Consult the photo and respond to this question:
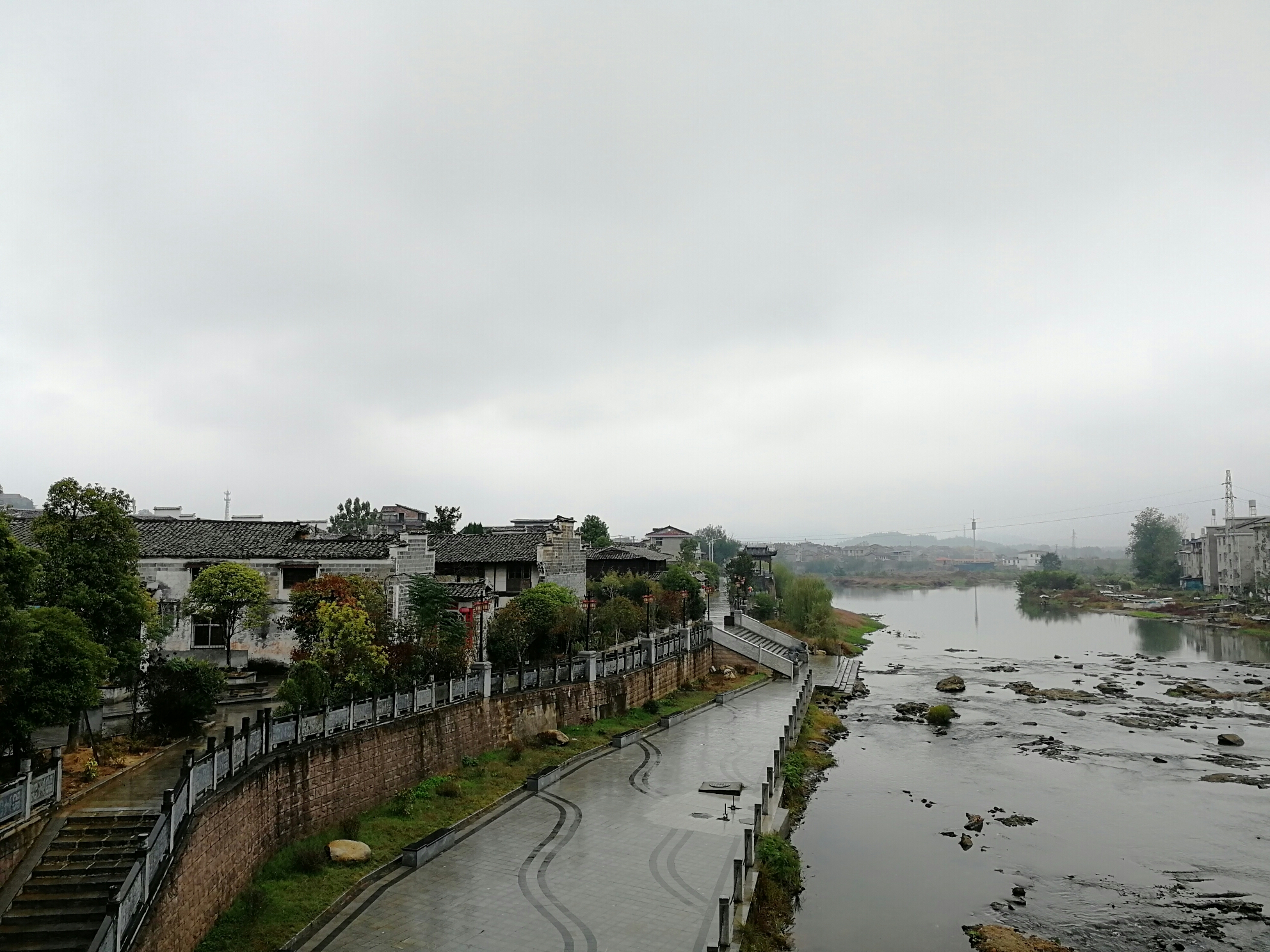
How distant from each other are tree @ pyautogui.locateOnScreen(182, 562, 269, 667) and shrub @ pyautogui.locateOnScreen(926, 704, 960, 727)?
91.7ft

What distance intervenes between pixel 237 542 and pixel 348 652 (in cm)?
1203

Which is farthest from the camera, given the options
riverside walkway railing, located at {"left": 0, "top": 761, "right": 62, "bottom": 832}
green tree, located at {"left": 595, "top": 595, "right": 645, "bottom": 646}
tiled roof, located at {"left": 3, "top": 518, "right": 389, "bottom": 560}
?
green tree, located at {"left": 595, "top": 595, "right": 645, "bottom": 646}

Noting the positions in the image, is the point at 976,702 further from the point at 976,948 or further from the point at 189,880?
the point at 189,880

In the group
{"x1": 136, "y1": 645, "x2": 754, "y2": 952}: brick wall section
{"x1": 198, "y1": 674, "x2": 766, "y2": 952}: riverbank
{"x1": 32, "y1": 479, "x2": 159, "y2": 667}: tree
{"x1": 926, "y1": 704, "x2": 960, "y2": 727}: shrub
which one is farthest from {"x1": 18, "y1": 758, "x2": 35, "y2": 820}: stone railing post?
{"x1": 926, "y1": 704, "x2": 960, "y2": 727}: shrub

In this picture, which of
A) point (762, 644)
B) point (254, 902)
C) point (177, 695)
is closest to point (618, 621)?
point (762, 644)

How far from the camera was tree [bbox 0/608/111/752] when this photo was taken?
12.4m

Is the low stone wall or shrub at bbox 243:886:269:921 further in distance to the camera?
shrub at bbox 243:886:269:921

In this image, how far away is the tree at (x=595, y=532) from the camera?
226 ft

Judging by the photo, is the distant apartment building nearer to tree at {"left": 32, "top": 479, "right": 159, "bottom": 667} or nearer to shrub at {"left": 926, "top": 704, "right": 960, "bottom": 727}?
shrub at {"left": 926, "top": 704, "right": 960, "bottom": 727}

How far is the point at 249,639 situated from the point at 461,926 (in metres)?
17.7

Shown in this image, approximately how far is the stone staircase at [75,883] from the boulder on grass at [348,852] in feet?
13.5

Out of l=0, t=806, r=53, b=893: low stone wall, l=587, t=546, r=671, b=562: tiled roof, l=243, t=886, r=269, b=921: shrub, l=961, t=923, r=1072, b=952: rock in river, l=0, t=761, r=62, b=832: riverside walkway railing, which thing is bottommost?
l=961, t=923, r=1072, b=952: rock in river

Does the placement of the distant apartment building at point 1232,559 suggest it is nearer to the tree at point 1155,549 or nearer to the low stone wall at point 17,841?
the tree at point 1155,549

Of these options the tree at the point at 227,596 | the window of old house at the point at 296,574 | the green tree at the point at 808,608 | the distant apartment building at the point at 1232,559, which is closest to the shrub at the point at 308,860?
the tree at the point at 227,596
